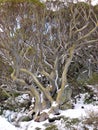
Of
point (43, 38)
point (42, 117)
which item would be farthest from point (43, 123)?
point (43, 38)

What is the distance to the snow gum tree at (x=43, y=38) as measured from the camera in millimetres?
12594

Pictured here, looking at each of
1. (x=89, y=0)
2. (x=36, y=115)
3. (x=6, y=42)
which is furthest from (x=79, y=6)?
(x=36, y=115)

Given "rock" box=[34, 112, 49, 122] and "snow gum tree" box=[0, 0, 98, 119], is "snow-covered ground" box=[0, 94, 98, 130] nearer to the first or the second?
"rock" box=[34, 112, 49, 122]

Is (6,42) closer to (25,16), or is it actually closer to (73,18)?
(25,16)

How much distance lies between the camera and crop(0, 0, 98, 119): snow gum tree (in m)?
12.6

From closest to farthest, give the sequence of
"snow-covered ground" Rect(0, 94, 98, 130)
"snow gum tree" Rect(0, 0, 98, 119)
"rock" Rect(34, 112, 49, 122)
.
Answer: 1. "snow-covered ground" Rect(0, 94, 98, 130)
2. "rock" Rect(34, 112, 49, 122)
3. "snow gum tree" Rect(0, 0, 98, 119)

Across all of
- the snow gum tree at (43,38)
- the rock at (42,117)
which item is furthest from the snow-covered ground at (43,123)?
the snow gum tree at (43,38)

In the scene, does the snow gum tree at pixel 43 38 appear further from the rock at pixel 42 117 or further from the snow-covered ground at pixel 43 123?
the snow-covered ground at pixel 43 123

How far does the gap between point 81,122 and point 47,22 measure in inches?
224

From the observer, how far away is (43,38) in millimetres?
14328

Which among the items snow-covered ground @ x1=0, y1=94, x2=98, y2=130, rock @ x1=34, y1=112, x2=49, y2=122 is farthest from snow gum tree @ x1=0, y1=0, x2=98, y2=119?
snow-covered ground @ x1=0, y1=94, x2=98, y2=130

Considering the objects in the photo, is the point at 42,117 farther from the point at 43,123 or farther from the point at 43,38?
the point at 43,38

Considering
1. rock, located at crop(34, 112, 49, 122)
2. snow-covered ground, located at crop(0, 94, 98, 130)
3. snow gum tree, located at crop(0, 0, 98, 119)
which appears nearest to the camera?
snow-covered ground, located at crop(0, 94, 98, 130)

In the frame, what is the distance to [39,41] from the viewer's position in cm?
1358
